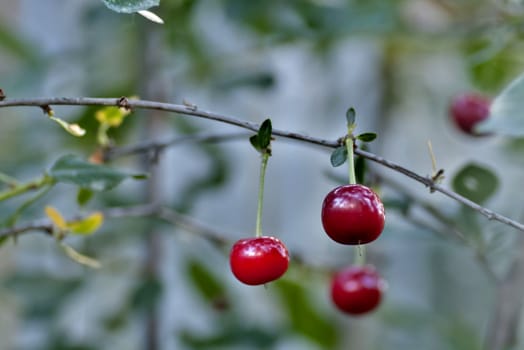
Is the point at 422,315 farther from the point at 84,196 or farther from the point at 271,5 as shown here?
the point at 84,196

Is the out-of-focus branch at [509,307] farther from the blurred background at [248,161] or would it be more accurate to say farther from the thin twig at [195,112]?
the thin twig at [195,112]

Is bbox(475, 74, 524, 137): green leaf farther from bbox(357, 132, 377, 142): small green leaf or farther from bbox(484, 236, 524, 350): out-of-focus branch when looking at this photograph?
bbox(484, 236, 524, 350): out-of-focus branch

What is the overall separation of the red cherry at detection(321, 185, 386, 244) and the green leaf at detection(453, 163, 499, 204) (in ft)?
0.85

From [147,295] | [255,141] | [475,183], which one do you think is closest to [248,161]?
[147,295]

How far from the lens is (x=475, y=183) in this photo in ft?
2.01

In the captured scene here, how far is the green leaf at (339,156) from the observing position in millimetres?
368

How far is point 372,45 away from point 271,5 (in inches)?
24.2

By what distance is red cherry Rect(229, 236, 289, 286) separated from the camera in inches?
15.9

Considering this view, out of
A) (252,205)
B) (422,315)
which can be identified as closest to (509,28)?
(422,315)

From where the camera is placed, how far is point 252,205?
154 cm

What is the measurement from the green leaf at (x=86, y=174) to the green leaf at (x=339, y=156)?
0.15 meters

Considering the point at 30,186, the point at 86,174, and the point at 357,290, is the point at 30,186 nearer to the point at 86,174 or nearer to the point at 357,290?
the point at 86,174

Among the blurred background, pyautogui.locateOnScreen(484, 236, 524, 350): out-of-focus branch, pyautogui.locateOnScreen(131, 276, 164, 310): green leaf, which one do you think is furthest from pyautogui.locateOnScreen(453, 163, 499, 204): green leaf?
pyautogui.locateOnScreen(131, 276, 164, 310): green leaf

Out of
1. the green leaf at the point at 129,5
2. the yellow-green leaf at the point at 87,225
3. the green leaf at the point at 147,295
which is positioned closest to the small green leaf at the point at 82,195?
the yellow-green leaf at the point at 87,225
